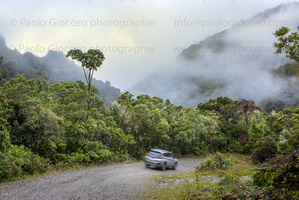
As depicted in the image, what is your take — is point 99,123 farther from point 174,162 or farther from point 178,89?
point 178,89

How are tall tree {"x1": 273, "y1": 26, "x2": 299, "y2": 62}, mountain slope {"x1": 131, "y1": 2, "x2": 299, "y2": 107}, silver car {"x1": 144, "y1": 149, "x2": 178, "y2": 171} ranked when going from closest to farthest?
tall tree {"x1": 273, "y1": 26, "x2": 299, "y2": 62} < silver car {"x1": 144, "y1": 149, "x2": 178, "y2": 171} < mountain slope {"x1": 131, "y1": 2, "x2": 299, "y2": 107}

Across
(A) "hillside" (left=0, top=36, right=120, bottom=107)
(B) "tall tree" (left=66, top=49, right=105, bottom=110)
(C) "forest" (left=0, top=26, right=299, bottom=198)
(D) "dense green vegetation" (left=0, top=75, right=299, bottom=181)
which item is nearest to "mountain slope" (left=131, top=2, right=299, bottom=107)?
(A) "hillside" (left=0, top=36, right=120, bottom=107)

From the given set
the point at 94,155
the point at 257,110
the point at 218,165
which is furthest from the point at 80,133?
the point at 257,110

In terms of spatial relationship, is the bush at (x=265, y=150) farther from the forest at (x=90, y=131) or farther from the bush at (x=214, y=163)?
the bush at (x=214, y=163)

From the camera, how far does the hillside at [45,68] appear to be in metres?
56.4

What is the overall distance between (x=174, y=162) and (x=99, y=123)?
7.61 metres

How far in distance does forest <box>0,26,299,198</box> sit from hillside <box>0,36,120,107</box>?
73.0 ft

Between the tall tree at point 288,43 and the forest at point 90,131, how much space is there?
7 cm

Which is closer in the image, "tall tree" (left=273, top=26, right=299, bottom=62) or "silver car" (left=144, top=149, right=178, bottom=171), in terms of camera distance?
"tall tree" (left=273, top=26, right=299, bottom=62)

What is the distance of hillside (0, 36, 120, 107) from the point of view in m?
56.4

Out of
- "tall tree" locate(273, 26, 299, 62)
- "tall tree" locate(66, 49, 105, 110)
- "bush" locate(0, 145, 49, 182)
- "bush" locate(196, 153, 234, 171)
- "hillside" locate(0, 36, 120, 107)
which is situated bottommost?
"bush" locate(196, 153, 234, 171)

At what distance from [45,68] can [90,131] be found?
7633 cm

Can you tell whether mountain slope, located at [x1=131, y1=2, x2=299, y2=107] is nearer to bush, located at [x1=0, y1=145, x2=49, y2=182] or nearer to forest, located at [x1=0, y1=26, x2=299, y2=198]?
forest, located at [x1=0, y1=26, x2=299, y2=198]

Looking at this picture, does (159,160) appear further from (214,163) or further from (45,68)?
(45,68)
